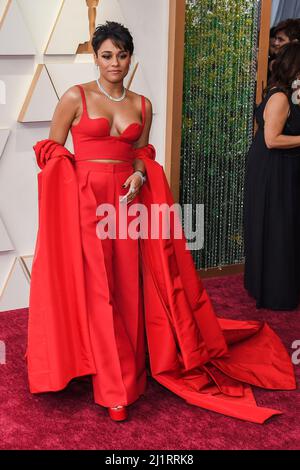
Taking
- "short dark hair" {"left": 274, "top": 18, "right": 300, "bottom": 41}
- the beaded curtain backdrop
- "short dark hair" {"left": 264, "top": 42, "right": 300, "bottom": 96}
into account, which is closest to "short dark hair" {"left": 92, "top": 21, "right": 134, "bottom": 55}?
"short dark hair" {"left": 264, "top": 42, "right": 300, "bottom": 96}

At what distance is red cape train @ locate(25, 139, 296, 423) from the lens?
2.77m

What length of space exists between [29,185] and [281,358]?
1604 mm

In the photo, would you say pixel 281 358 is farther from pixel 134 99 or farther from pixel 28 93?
pixel 28 93

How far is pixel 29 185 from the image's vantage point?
152 inches

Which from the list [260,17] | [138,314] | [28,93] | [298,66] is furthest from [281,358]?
[260,17]

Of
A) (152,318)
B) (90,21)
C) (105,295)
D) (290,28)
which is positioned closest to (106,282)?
(105,295)

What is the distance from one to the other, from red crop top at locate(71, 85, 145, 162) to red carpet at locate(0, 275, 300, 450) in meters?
0.99

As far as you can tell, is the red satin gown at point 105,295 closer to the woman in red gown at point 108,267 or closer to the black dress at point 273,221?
the woman in red gown at point 108,267

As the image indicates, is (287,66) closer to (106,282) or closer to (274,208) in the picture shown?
(274,208)

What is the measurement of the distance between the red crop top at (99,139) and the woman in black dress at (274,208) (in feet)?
4.14

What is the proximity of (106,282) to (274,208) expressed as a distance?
5.02 ft

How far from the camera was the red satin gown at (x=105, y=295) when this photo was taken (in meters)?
2.76

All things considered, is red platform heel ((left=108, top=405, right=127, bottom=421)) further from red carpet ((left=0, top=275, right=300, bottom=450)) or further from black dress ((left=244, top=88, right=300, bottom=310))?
black dress ((left=244, top=88, right=300, bottom=310))

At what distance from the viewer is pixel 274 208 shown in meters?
3.99
